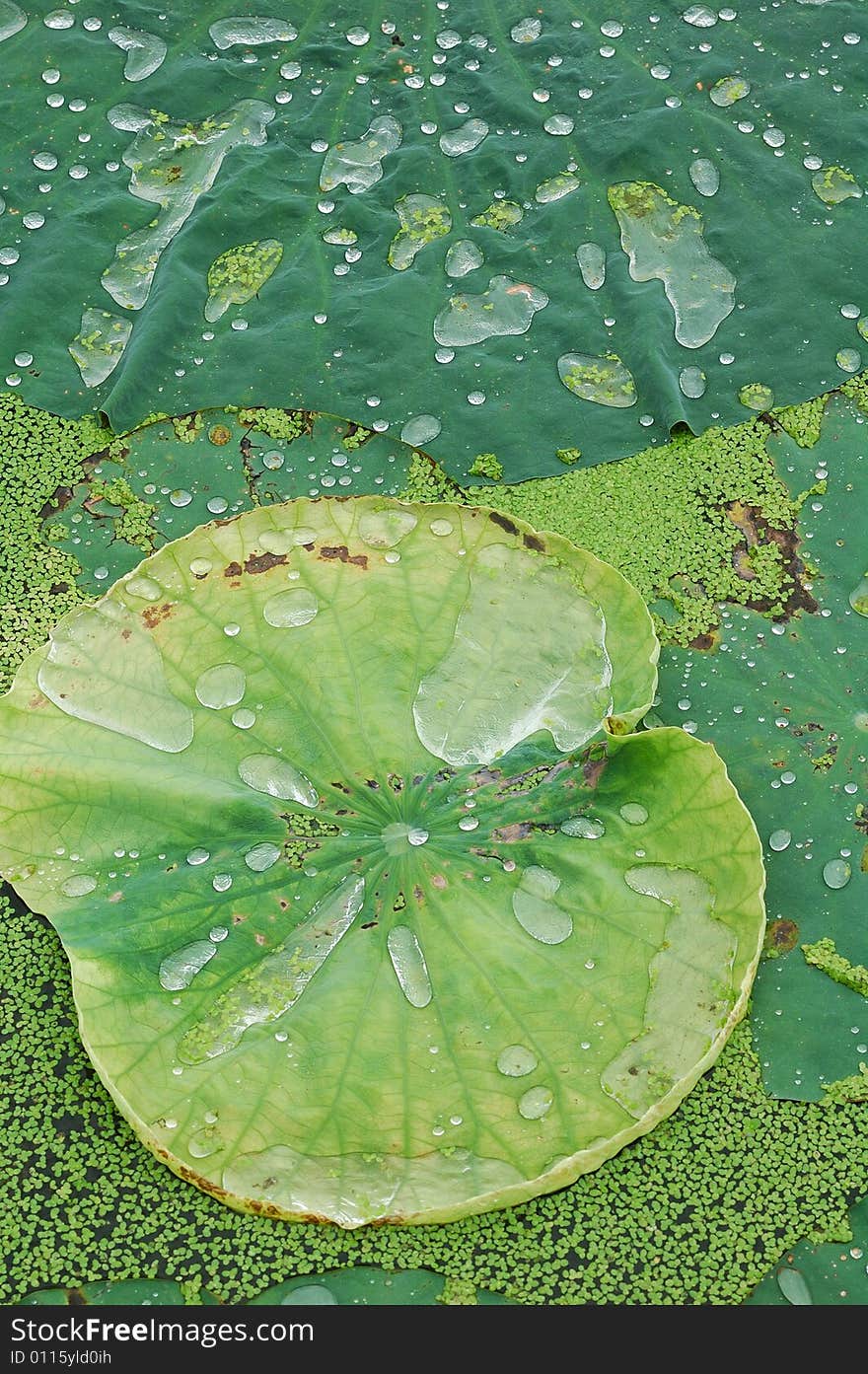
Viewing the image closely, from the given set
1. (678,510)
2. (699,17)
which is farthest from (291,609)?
(699,17)

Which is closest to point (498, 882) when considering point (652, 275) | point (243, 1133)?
point (243, 1133)

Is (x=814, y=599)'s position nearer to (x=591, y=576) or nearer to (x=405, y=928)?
(x=591, y=576)

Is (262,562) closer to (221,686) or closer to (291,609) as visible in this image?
(291,609)

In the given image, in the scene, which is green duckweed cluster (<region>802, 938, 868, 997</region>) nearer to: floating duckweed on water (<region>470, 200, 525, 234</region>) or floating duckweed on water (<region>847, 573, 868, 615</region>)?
floating duckweed on water (<region>847, 573, 868, 615</region>)

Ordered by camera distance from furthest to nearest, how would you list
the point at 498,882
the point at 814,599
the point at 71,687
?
1. the point at 814,599
2. the point at 71,687
3. the point at 498,882

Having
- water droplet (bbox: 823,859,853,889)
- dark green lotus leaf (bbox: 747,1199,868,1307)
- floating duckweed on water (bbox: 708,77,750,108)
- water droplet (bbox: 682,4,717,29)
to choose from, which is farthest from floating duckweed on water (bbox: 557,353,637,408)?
dark green lotus leaf (bbox: 747,1199,868,1307)

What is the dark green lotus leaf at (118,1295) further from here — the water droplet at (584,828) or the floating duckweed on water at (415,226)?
the floating duckweed on water at (415,226)

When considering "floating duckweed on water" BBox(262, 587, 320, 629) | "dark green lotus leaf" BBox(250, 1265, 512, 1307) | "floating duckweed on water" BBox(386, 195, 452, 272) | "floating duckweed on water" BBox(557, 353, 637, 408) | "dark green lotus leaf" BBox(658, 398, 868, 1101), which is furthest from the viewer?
"floating duckweed on water" BBox(386, 195, 452, 272)
